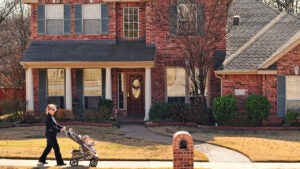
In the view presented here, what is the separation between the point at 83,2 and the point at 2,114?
797 centimetres

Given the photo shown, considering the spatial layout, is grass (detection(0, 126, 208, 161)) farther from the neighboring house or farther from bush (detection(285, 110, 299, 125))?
bush (detection(285, 110, 299, 125))

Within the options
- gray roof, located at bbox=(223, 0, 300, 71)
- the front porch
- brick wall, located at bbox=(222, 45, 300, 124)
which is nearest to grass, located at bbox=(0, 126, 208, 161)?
the front porch

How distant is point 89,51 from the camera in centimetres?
2586

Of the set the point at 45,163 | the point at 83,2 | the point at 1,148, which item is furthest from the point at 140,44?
the point at 45,163

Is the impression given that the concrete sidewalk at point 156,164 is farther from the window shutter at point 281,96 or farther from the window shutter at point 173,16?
the window shutter at point 173,16

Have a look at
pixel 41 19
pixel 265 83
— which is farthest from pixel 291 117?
pixel 41 19

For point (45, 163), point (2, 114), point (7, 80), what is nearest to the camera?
point (45, 163)

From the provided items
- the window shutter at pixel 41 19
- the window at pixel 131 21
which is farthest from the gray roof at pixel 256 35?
the window shutter at pixel 41 19

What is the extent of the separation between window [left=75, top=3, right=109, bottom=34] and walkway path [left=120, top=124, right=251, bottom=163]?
6.42m

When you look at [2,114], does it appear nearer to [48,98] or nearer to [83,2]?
[48,98]

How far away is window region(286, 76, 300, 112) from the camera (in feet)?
73.9

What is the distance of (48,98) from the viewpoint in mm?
26766

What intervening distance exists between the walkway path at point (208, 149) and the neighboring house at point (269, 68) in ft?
15.0

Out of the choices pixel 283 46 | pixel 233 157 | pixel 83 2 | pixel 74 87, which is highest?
pixel 83 2
